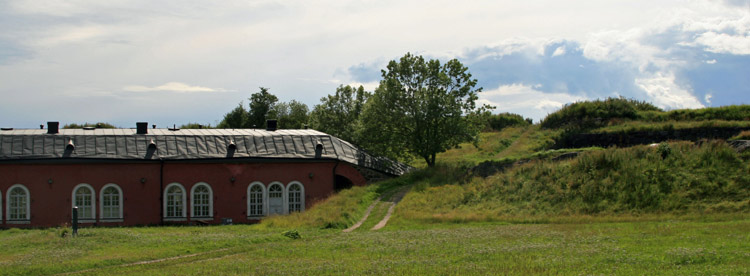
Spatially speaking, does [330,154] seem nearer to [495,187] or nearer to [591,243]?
[495,187]

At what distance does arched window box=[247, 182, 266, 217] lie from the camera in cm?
3819

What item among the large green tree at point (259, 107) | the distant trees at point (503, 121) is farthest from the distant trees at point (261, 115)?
the distant trees at point (503, 121)

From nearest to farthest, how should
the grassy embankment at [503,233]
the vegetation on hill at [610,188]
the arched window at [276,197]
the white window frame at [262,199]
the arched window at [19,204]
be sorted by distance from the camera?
the grassy embankment at [503,233]
the vegetation on hill at [610,188]
the arched window at [19,204]
the white window frame at [262,199]
the arched window at [276,197]

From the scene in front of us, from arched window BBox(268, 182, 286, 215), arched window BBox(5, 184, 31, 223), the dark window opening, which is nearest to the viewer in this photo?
arched window BBox(5, 184, 31, 223)

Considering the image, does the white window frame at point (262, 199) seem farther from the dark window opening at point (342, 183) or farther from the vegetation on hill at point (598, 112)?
the vegetation on hill at point (598, 112)

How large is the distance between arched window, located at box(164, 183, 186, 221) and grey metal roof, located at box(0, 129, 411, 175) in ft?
5.73

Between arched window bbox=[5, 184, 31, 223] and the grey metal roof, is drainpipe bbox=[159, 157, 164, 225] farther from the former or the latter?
arched window bbox=[5, 184, 31, 223]

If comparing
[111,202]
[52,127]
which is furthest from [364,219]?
[52,127]

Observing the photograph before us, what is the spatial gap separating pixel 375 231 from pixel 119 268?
1071cm

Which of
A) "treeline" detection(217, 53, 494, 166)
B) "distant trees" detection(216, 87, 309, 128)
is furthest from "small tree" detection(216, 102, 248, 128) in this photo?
"treeline" detection(217, 53, 494, 166)

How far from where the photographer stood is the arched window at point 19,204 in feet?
116

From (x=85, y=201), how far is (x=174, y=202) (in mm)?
4609

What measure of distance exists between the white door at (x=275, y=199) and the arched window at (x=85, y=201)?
30.9ft

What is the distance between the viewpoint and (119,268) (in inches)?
733
